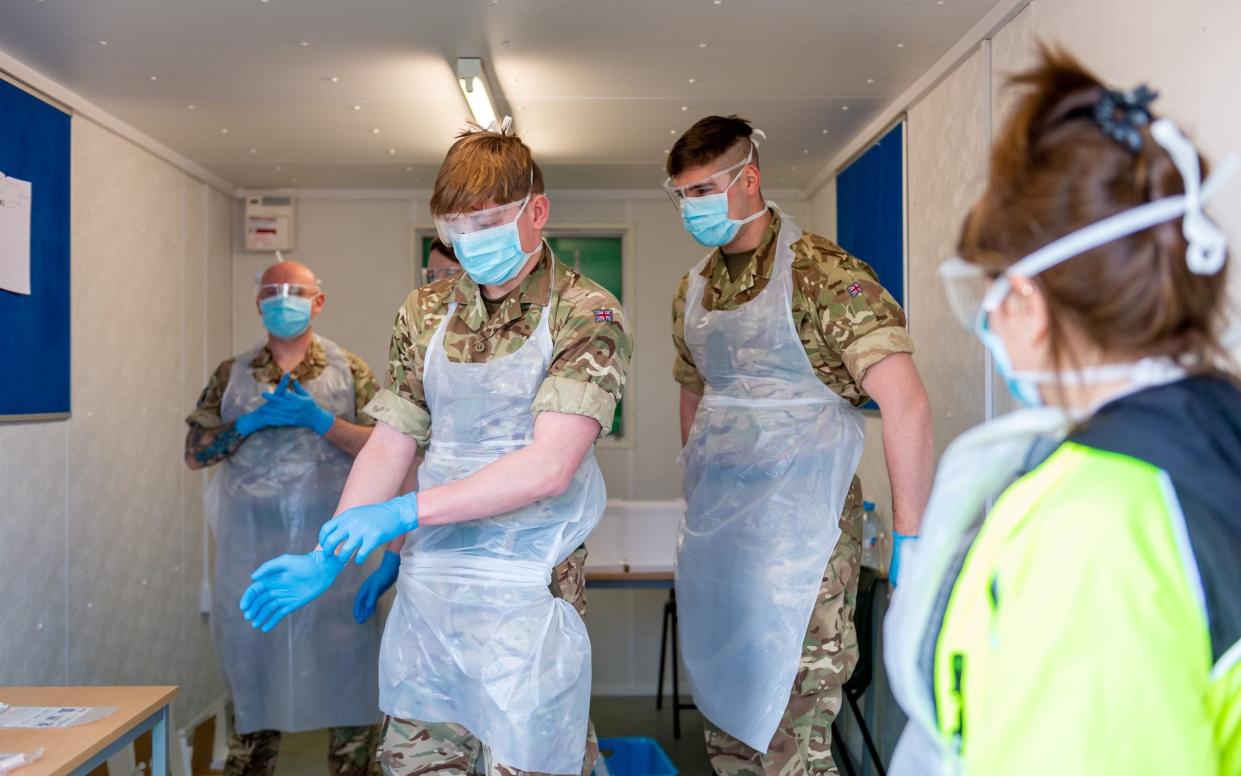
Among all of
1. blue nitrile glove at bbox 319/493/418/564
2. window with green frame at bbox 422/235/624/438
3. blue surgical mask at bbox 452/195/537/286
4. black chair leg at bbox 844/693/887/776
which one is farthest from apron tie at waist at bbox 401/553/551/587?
window with green frame at bbox 422/235/624/438

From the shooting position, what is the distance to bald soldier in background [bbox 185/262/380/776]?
298 cm

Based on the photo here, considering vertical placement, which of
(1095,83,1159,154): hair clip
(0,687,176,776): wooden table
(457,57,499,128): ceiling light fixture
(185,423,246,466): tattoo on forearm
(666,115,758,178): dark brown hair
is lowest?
(0,687,176,776): wooden table

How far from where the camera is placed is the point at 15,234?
8.51 ft

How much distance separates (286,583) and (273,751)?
65.9 inches

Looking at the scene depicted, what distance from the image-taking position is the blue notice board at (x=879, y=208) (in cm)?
309

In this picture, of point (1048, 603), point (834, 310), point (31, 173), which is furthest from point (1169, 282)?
point (31, 173)

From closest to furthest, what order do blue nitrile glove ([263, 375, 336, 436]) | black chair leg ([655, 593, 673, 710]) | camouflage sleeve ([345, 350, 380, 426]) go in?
blue nitrile glove ([263, 375, 336, 436]) < camouflage sleeve ([345, 350, 380, 426]) < black chair leg ([655, 593, 673, 710])

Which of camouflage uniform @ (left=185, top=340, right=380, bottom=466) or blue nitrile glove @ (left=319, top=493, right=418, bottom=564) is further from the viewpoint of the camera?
camouflage uniform @ (left=185, top=340, right=380, bottom=466)

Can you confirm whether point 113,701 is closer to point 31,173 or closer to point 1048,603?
point 31,173

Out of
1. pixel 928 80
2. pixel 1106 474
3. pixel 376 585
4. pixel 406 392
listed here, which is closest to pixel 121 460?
pixel 376 585

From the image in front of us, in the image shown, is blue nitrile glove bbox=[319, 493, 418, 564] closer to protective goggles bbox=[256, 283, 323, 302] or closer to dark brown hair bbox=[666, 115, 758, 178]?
dark brown hair bbox=[666, 115, 758, 178]

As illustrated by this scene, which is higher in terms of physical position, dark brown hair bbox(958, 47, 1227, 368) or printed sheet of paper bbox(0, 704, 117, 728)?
dark brown hair bbox(958, 47, 1227, 368)

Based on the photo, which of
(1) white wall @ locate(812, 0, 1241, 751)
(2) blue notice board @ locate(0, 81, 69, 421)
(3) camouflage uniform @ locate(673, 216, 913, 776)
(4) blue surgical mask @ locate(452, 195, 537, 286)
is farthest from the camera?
(2) blue notice board @ locate(0, 81, 69, 421)

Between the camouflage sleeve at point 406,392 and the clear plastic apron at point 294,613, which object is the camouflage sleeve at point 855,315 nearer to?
the camouflage sleeve at point 406,392
